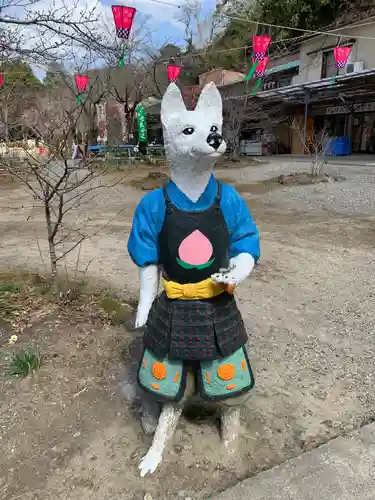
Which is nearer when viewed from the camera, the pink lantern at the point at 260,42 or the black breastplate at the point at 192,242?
the black breastplate at the point at 192,242

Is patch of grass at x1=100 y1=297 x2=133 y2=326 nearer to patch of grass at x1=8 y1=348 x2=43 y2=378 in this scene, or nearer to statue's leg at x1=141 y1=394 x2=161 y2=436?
patch of grass at x1=8 y1=348 x2=43 y2=378

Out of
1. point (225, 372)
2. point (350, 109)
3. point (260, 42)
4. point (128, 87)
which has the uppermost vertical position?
point (260, 42)

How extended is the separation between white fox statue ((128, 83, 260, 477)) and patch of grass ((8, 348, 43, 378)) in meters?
0.88

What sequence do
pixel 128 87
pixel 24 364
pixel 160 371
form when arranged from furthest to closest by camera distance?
pixel 128 87 → pixel 24 364 → pixel 160 371

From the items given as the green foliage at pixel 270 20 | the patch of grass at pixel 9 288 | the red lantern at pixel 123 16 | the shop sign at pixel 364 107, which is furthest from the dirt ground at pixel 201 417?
the green foliage at pixel 270 20

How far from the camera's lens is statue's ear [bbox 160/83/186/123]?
173cm

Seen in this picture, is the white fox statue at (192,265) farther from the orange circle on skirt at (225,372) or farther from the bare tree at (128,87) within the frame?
the bare tree at (128,87)

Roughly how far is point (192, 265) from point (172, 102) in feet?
2.35

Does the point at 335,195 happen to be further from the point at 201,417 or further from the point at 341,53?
the point at 201,417

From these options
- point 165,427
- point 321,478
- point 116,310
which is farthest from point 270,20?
point 321,478

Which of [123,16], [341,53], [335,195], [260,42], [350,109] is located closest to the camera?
[123,16]

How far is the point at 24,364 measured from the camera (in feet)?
8.01

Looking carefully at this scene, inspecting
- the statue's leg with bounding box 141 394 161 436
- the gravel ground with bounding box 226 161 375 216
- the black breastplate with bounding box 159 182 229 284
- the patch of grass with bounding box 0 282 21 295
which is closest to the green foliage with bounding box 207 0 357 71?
the gravel ground with bounding box 226 161 375 216

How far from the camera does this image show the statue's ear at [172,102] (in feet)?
5.69
